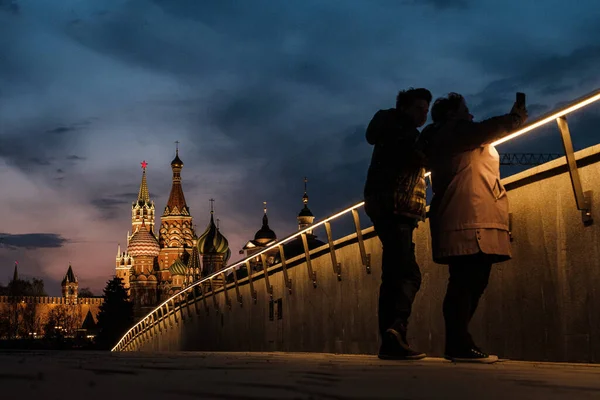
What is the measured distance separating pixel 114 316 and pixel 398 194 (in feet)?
491

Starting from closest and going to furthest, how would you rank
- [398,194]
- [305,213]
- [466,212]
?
[466,212] < [398,194] < [305,213]

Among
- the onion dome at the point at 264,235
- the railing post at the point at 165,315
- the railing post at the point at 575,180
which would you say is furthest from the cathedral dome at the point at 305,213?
the railing post at the point at 575,180

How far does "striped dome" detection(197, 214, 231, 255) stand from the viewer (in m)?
184

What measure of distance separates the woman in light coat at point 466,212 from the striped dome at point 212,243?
178204mm

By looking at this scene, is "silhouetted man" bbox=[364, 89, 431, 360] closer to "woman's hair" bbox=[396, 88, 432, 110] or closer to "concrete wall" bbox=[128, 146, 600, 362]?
"woman's hair" bbox=[396, 88, 432, 110]

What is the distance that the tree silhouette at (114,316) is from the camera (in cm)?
14562

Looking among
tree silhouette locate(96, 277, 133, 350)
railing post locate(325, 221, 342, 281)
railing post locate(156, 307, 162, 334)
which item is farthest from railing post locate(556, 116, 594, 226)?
tree silhouette locate(96, 277, 133, 350)

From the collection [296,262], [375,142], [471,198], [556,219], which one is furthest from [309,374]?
[296,262]

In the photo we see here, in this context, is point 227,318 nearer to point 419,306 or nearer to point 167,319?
point 167,319

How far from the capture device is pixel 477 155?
6547 millimetres

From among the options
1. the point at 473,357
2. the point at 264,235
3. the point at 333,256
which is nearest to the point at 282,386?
the point at 473,357

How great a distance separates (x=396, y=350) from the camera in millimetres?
6668

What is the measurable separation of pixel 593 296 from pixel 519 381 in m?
3.12

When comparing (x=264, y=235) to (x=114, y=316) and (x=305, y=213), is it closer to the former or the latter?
(x=305, y=213)
